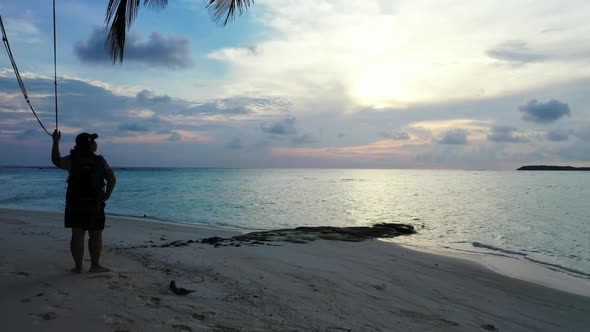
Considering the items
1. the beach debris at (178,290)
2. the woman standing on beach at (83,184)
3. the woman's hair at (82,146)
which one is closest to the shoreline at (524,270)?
the beach debris at (178,290)

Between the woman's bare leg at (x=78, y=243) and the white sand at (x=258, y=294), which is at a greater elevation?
the woman's bare leg at (x=78, y=243)

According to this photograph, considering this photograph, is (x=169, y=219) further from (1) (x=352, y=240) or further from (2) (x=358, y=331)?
(2) (x=358, y=331)

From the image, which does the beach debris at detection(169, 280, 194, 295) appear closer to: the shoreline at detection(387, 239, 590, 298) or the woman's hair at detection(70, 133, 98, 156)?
the woman's hair at detection(70, 133, 98, 156)

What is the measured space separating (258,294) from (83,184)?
10.2ft

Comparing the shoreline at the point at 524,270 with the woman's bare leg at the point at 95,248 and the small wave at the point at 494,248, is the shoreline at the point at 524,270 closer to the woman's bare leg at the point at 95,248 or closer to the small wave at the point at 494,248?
the small wave at the point at 494,248

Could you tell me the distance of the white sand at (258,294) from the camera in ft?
14.3

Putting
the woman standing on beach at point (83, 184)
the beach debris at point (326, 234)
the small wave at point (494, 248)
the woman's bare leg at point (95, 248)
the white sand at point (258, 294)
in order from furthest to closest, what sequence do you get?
the small wave at point (494, 248)
the beach debris at point (326, 234)
the woman's bare leg at point (95, 248)
the woman standing on beach at point (83, 184)
the white sand at point (258, 294)

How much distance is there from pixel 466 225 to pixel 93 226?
844 inches

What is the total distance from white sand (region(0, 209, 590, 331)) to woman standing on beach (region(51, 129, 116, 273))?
31.2 inches

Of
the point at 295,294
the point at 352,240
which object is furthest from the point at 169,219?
the point at 295,294

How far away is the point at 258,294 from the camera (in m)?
5.77

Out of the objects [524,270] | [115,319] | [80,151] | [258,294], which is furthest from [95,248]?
[524,270]

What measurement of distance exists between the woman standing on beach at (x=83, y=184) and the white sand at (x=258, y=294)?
79 centimetres

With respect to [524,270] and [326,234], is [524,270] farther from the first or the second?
[326,234]
